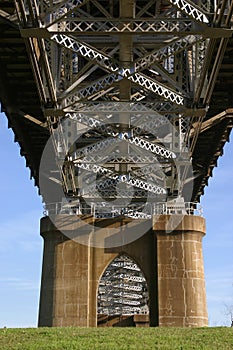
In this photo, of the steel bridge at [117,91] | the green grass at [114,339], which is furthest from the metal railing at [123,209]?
the green grass at [114,339]

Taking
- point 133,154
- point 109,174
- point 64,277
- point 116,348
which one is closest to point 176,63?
point 133,154

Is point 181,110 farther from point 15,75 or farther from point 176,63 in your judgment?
point 15,75

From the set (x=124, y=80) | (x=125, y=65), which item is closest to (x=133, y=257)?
(x=124, y=80)

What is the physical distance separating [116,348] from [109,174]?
21.2 m

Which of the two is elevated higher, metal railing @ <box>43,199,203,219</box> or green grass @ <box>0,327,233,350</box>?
metal railing @ <box>43,199,203,219</box>

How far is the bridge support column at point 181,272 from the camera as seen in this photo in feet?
101

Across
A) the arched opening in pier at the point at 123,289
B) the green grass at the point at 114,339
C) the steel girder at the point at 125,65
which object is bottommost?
the green grass at the point at 114,339

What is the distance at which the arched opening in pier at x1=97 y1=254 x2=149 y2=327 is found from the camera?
209 feet

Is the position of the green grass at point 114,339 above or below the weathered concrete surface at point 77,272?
below

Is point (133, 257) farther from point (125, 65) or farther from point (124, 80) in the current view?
point (125, 65)

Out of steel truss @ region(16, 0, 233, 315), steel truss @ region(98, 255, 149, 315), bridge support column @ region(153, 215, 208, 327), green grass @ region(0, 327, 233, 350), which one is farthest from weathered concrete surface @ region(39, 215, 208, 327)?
steel truss @ region(98, 255, 149, 315)

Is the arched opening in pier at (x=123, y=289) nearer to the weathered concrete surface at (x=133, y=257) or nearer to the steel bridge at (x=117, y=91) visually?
the steel bridge at (x=117, y=91)

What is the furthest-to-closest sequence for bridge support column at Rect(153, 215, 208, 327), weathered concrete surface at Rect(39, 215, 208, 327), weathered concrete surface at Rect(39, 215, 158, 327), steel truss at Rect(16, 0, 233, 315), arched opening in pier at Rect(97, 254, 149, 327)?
arched opening in pier at Rect(97, 254, 149, 327) → weathered concrete surface at Rect(39, 215, 158, 327) → weathered concrete surface at Rect(39, 215, 208, 327) → bridge support column at Rect(153, 215, 208, 327) → steel truss at Rect(16, 0, 233, 315)

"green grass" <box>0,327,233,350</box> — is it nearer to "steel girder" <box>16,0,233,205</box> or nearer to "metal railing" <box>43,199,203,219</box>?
"steel girder" <box>16,0,233,205</box>
